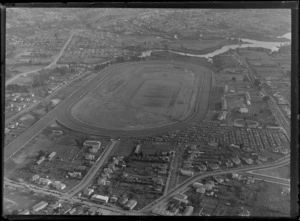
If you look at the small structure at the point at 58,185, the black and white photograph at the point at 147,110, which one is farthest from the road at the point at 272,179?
the small structure at the point at 58,185

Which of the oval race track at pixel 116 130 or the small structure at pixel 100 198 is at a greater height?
the oval race track at pixel 116 130

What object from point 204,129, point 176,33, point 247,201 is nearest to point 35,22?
point 176,33

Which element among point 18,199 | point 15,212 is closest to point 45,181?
point 18,199

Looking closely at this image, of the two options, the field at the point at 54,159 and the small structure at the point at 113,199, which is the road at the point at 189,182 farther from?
the field at the point at 54,159

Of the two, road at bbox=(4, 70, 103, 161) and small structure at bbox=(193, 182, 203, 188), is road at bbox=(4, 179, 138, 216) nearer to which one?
road at bbox=(4, 70, 103, 161)

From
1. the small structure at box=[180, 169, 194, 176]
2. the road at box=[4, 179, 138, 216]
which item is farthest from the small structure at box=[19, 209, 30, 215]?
the small structure at box=[180, 169, 194, 176]

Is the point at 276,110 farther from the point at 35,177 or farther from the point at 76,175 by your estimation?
the point at 35,177
